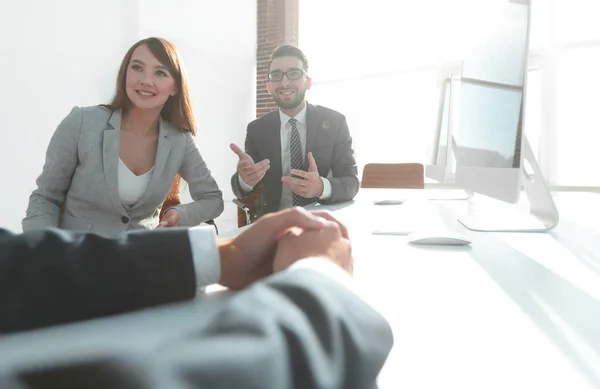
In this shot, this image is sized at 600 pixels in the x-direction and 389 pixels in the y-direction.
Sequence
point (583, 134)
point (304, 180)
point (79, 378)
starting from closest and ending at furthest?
point (79, 378), point (304, 180), point (583, 134)

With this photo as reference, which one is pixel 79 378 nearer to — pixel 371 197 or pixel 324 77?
pixel 371 197

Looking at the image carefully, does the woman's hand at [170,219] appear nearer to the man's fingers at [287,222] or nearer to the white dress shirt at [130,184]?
the white dress shirt at [130,184]

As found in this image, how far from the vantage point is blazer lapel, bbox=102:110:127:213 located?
1.81m

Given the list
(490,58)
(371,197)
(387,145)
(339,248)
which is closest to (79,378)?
(339,248)

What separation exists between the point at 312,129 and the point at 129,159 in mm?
1072

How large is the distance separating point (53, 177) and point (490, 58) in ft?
5.45

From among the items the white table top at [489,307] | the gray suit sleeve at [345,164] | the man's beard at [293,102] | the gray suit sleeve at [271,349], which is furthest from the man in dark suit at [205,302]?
the man's beard at [293,102]

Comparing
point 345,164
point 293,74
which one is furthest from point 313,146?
point 293,74

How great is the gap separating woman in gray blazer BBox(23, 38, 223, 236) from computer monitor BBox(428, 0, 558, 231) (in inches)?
43.1

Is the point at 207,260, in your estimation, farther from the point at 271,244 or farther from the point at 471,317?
the point at 471,317

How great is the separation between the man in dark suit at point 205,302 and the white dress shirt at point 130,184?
124 centimetres

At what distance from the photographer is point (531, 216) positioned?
1.70 metres

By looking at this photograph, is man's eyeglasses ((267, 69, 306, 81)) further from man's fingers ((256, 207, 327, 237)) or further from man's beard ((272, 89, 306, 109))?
man's fingers ((256, 207, 327, 237))

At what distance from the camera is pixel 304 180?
6.91ft
